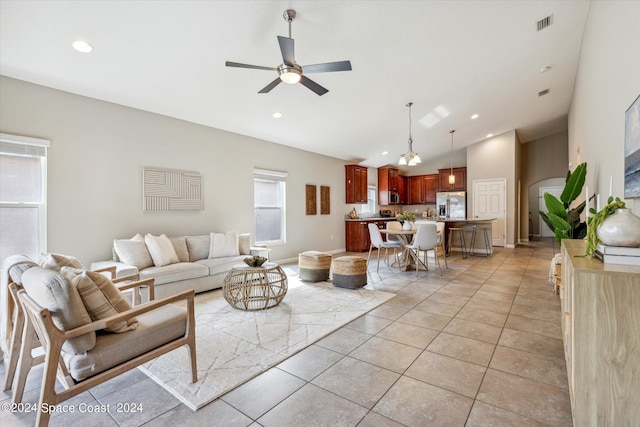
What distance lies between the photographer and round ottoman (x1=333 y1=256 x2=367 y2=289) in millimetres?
4297

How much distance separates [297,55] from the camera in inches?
136

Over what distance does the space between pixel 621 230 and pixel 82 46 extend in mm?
4317

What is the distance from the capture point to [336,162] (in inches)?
318

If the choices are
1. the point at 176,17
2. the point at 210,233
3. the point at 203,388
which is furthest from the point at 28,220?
the point at 203,388

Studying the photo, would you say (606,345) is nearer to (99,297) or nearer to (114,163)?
(99,297)

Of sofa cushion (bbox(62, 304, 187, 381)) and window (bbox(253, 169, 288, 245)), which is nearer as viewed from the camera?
sofa cushion (bbox(62, 304, 187, 381))

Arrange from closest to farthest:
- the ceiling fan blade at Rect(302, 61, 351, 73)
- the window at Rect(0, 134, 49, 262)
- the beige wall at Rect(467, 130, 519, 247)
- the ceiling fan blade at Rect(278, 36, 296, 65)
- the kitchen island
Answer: the ceiling fan blade at Rect(278, 36, 296, 65) → the ceiling fan blade at Rect(302, 61, 351, 73) → the window at Rect(0, 134, 49, 262) → the kitchen island → the beige wall at Rect(467, 130, 519, 247)

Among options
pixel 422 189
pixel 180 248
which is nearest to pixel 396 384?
pixel 180 248

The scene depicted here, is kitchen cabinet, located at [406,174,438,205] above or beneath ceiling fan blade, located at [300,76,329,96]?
beneath

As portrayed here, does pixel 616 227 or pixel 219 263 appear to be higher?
pixel 616 227

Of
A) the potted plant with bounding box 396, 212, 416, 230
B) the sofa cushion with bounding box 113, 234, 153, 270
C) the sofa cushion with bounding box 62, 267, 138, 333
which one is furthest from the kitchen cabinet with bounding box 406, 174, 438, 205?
the sofa cushion with bounding box 62, 267, 138, 333

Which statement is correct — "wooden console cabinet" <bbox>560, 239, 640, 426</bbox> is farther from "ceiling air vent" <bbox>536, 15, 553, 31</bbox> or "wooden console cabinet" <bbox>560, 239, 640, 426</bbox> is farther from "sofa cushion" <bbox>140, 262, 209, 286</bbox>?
"sofa cushion" <bbox>140, 262, 209, 286</bbox>

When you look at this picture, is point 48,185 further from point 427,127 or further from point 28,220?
point 427,127

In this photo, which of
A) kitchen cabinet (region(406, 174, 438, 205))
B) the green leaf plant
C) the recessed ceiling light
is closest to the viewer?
the recessed ceiling light
